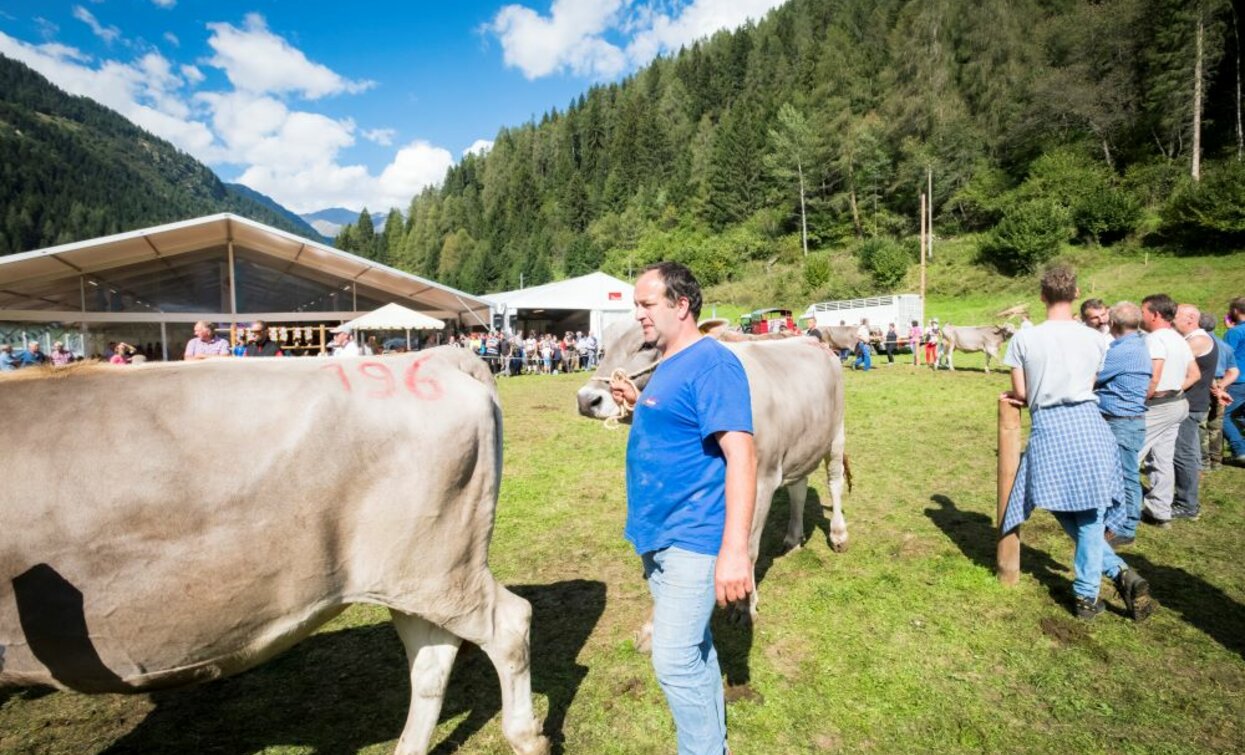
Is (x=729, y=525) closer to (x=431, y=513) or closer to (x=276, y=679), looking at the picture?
(x=431, y=513)

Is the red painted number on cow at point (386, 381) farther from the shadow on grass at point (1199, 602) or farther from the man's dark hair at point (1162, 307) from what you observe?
the man's dark hair at point (1162, 307)

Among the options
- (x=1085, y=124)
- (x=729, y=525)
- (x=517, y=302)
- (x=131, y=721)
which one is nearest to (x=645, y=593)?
(x=729, y=525)

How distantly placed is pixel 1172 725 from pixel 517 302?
2856 cm

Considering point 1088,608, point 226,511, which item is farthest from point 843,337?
point 226,511

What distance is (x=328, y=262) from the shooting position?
2047cm

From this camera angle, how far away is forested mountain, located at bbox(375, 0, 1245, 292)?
42.2 meters

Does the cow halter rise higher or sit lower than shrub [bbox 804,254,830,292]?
lower

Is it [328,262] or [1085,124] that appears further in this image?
[1085,124]

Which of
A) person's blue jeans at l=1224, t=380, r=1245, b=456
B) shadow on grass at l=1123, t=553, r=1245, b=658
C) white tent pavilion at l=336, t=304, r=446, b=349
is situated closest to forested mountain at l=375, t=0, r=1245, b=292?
person's blue jeans at l=1224, t=380, r=1245, b=456

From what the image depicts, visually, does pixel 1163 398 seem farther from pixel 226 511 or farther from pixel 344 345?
pixel 344 345

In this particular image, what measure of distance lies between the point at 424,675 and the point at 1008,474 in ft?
14.3

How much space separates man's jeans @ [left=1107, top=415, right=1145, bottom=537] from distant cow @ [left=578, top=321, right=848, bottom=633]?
223cm

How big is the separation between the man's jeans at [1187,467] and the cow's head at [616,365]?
596cm

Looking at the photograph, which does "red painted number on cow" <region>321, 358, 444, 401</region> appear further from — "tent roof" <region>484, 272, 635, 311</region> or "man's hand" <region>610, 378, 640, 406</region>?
"tent roof" <region>484, 272, 635, 311</region>
